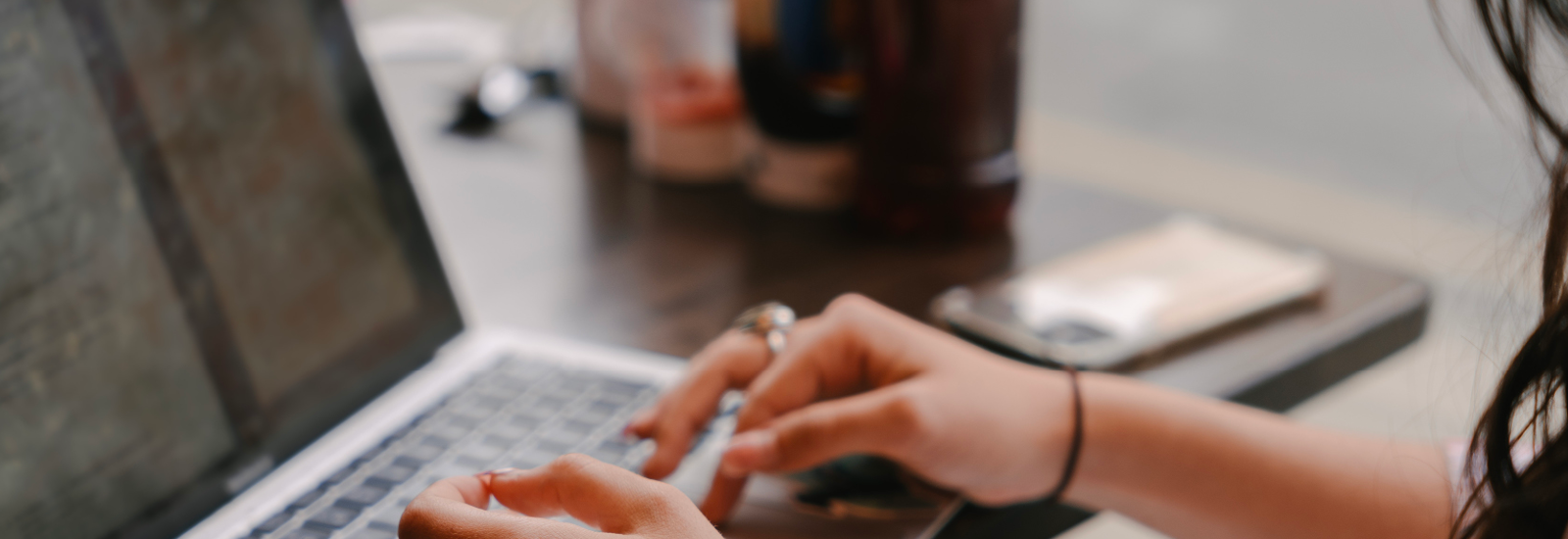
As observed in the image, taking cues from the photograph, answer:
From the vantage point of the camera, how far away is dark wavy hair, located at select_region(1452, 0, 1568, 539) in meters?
0.35

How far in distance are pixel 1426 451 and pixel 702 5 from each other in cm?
58

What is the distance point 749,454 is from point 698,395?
0.06 m

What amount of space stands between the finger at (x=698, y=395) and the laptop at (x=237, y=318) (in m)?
0.02

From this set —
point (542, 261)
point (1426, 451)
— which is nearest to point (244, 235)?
point (542, 261)

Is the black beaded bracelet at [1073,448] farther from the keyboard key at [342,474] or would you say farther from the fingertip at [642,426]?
the keyboard key at [342,474]

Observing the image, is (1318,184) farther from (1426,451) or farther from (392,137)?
(392,137)

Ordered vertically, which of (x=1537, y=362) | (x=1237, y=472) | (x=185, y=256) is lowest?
(x=1237, y=472)

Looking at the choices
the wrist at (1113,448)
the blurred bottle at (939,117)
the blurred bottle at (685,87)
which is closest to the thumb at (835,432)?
the wrist at (1113,448)

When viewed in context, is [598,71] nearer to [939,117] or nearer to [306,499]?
[939,117]

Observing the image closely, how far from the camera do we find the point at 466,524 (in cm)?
34

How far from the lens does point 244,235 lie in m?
0.49

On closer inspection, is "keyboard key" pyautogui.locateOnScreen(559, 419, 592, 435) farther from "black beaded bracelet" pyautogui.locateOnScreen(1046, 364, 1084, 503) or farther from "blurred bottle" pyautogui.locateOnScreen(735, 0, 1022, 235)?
"blurred bottle" pyautogui.locateOnScreen(735, 0, 1022, 235)

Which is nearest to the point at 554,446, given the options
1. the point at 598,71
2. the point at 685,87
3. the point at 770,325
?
the point at 770,325

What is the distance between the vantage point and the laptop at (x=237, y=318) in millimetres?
405
